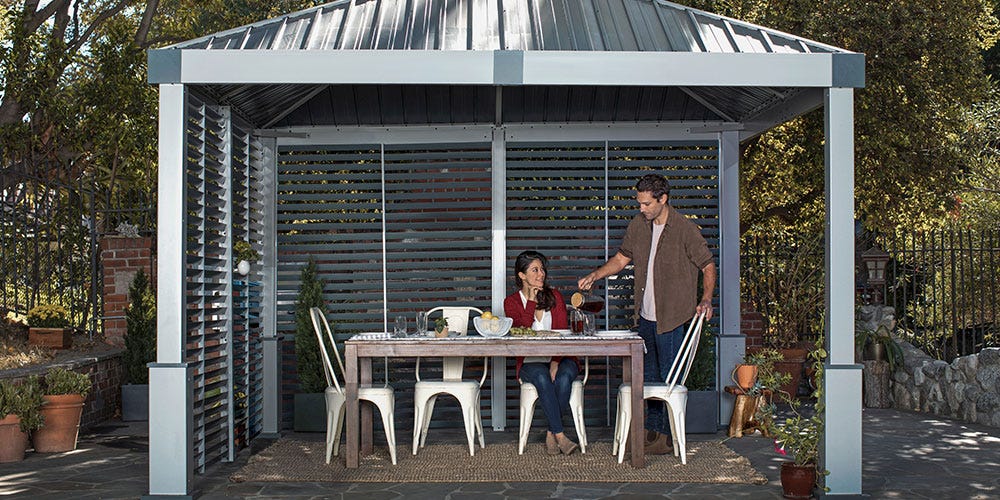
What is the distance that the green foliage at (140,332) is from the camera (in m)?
8.94

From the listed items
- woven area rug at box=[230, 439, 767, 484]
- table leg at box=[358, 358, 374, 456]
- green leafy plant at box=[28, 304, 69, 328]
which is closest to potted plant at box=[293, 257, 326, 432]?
woven area rug at box=[230, 439, 767, 484]

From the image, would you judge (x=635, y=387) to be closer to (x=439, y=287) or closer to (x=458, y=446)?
(x=458, y=446)

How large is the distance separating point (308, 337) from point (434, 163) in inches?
63.5

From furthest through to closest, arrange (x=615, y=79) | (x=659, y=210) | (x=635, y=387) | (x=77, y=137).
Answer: (x=77, y=137)
(x=659, y=210)
(x=635, y=387)
(x=615, y=79)

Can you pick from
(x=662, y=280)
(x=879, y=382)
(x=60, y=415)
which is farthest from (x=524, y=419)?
(x=879, y=382)

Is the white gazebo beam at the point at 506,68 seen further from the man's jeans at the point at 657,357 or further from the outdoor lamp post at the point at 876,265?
the outdoor lamp post at the point at 876,265

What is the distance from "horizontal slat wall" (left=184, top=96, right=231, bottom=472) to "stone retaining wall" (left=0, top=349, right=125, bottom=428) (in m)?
1.91

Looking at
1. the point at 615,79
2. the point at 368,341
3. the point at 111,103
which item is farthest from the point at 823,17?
the point at 111,103

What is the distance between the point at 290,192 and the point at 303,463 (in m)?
2.34

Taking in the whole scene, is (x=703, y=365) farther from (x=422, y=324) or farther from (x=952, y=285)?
(x=952, y=285)

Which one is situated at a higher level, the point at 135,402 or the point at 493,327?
the point at 493,327

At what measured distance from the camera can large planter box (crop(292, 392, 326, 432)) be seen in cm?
805

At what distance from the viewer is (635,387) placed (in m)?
6.54

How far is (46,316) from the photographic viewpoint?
917 centimetres
